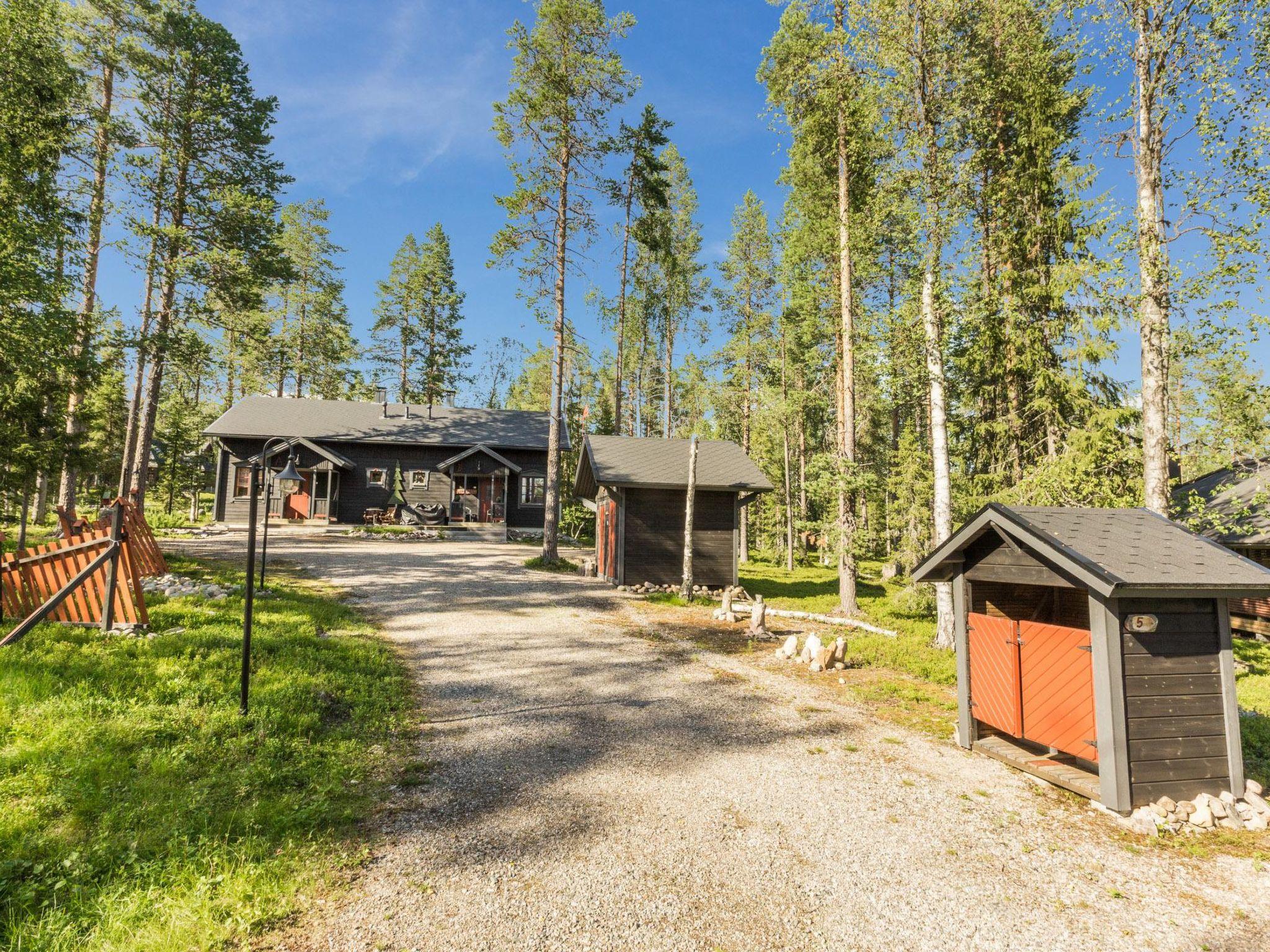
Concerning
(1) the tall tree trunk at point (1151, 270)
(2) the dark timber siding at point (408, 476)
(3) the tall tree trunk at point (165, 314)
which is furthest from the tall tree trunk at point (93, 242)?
(1) the tall tree trunk at point (1151, 270)

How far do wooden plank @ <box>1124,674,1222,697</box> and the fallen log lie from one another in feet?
20.7

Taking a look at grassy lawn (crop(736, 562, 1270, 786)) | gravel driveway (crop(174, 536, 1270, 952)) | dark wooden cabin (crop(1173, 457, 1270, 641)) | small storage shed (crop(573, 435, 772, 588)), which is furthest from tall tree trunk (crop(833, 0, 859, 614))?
dark wooden cabin (crop(1173, 457, 1270, 641))

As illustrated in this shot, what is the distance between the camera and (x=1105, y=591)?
4387 mm

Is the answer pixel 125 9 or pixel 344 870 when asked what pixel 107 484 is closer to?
pixel 125 9

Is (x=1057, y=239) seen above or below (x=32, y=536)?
above

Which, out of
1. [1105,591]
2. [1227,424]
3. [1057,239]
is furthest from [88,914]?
[1057,239]

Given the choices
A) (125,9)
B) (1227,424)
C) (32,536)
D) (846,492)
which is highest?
(125,9)

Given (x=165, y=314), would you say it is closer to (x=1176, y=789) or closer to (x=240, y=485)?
(x=240, y=485)

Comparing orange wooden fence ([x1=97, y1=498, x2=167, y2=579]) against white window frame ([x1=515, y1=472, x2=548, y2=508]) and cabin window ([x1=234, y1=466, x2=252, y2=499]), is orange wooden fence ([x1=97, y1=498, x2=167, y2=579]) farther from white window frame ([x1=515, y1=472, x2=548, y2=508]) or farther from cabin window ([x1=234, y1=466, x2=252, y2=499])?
white window frame ([x1=515, y1=472, x2=548, y2=508])

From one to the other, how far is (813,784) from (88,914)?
16.3 feet

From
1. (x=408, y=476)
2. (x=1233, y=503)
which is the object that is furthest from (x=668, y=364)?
(x=1233, y=503)

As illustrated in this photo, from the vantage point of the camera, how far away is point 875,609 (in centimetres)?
1399

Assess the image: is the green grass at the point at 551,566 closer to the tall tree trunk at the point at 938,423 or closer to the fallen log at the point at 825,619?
the fallen log at the point at 825,619

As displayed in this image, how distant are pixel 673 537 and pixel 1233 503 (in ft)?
37.4
